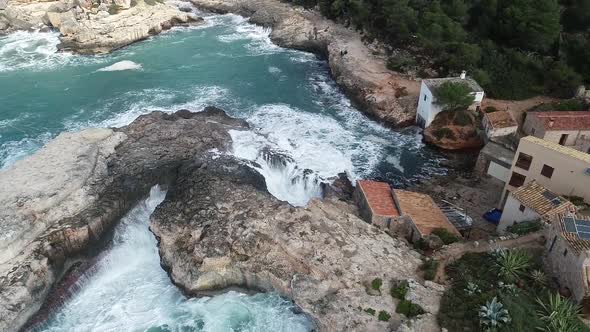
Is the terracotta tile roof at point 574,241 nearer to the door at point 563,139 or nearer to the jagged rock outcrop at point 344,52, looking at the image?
the door at point 563,139

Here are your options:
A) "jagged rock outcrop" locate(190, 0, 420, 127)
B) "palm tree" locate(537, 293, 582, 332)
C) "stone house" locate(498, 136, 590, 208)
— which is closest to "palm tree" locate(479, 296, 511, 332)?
"palm tree" locate(537, 293, 582, 332)

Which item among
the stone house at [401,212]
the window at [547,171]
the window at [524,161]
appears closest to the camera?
the window at [547,171]

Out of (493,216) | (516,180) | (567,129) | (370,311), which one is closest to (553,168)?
(516,180)

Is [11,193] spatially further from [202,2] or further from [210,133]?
[202,2]

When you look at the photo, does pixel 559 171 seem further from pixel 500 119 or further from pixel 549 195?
pixel 500 119

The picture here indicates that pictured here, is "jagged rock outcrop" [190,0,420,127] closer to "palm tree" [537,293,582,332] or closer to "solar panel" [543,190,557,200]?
"solar panel" [543,190,557,200]

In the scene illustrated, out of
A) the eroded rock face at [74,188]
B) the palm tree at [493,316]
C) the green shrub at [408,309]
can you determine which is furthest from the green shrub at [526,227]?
the eroded rock face at [74,188]

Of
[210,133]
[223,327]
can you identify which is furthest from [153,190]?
[223,327]

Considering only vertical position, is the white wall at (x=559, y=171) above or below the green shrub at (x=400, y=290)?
above
